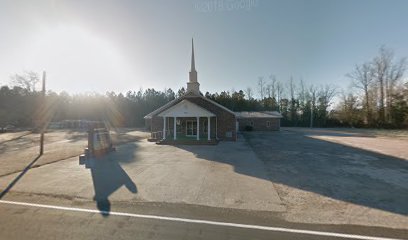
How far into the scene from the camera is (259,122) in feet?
122

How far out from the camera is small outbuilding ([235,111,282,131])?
121 feet

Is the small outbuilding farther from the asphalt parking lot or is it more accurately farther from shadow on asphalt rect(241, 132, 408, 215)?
the asphalt parking lot

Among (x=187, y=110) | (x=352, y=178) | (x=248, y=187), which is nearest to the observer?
(x=248, y=187)

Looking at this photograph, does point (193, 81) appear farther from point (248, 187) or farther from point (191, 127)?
point (248, 187)

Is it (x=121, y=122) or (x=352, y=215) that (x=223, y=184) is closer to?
(x=352, y=215)

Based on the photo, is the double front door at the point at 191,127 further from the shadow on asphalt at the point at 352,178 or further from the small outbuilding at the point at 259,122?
the small outbuilding at the point at 259,122

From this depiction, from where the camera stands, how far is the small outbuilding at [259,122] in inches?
1454

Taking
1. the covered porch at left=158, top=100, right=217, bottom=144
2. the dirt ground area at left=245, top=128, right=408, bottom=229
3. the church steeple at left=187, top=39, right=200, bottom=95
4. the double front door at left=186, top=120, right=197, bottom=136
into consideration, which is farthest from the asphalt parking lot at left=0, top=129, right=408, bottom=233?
the church steeple at left=187, top=39, right=200, bottom=95

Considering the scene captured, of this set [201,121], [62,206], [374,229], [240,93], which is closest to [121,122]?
[240,93]

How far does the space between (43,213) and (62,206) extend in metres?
→ 0.45

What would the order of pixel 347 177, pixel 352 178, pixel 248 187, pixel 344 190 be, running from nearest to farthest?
pixel 344 190 → pixel 248 187 → pixel 352 178 → pixel 347 177

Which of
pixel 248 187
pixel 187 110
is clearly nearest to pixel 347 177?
pixel 248 187

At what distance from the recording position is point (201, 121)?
70.9 ft

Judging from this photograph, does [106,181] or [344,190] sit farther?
[106,181]
